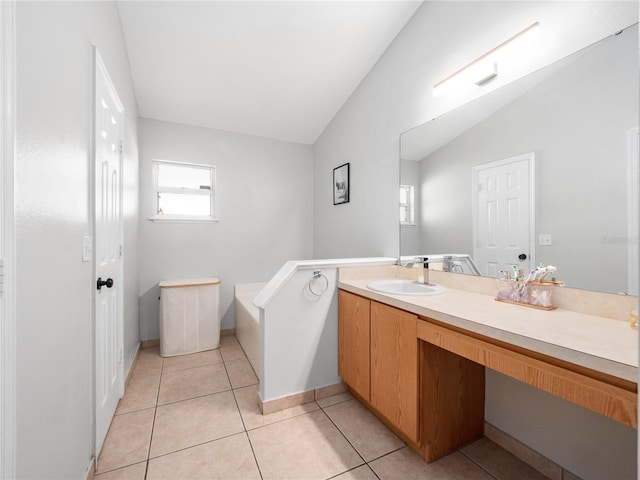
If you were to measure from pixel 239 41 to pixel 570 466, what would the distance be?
11.1 ft

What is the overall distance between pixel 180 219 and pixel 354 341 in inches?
94.3

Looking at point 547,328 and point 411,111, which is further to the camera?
point 411,111

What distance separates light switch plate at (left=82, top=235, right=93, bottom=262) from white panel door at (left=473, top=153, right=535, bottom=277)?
2.07m

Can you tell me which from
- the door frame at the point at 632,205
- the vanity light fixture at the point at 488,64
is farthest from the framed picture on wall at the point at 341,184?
the door frame at the point at 632,205

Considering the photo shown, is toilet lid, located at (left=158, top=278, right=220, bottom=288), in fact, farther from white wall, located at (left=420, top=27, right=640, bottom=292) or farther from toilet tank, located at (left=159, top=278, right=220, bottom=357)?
white wall, located at (left=420, top=27, right=640, bottom=292)

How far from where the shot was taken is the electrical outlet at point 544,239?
1334 mm

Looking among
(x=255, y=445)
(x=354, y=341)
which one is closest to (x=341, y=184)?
(x=354, y=341)

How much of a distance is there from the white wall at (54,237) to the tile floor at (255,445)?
13.0 inches

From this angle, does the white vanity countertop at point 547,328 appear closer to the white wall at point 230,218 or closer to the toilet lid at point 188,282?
the toilet lid at point 188,282

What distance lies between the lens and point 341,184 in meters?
3.12

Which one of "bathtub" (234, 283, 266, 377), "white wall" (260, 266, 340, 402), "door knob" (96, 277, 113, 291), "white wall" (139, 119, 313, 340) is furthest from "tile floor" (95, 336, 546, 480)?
"white wall" (139, 119, 313, 340)

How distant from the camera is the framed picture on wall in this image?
9.89 ft

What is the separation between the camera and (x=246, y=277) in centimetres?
344

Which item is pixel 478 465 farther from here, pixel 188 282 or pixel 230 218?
pixel 230 218
